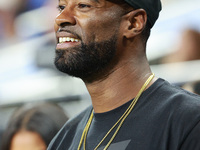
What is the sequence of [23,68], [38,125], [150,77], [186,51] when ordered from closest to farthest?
[150,77] → [38,125] → [186,51] → [23,68]

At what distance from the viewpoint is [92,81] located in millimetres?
2072

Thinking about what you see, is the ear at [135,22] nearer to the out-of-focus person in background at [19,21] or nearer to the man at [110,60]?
the man at [110,60]

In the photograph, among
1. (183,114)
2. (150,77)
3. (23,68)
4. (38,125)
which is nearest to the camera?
(183,114)

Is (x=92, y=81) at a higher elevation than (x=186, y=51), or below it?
higher

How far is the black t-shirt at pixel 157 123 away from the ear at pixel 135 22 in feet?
0.81

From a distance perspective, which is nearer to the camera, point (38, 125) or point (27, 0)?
point (38, 125)

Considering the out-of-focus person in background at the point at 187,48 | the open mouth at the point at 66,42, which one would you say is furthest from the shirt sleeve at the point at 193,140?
the out-of-focus person in background at the point at 187,48

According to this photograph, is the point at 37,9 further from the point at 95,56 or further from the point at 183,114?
the point at 183,114

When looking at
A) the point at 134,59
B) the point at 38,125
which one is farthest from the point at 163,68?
the point at 134,59

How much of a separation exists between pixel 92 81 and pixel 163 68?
6.78 feet

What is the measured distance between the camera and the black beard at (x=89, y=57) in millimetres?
2010

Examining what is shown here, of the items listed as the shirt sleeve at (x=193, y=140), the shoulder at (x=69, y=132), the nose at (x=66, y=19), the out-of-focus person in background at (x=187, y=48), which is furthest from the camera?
the out-of-focus person in background at (x=187, y=48)

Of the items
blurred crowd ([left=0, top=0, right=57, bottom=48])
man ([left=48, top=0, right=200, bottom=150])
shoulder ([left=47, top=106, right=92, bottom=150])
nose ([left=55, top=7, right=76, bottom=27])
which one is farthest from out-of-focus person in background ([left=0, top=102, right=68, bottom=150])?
blurred crowd ([left=0, top=0, right=57, bottom=48])

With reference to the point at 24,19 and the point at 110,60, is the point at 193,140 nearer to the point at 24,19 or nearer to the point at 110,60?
the point at 110,60
